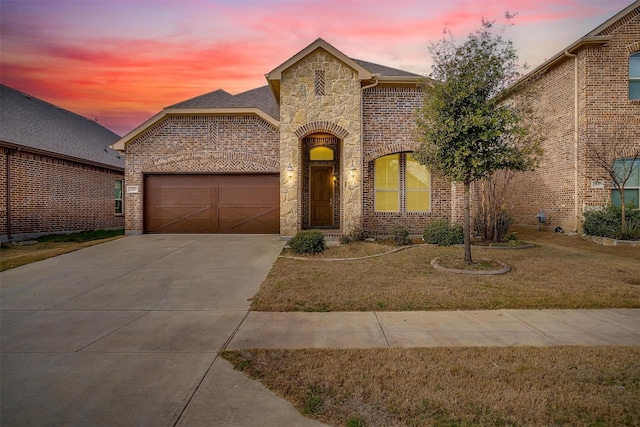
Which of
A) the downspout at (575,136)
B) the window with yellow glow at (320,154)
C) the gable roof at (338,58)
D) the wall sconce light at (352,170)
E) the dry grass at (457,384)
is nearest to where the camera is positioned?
the dry grass at (457,384)

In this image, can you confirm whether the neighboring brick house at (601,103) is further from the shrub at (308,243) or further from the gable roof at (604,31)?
the shrub at (308,243)

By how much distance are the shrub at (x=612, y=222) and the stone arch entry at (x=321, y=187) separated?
918 cm

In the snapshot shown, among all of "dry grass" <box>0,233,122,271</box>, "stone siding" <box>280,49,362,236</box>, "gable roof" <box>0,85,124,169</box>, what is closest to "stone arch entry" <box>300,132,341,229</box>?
"stone siding" <box>280,49,362,236</box>

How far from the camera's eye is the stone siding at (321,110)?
11.4 metres

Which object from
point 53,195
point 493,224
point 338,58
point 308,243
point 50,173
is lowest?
point 308,243

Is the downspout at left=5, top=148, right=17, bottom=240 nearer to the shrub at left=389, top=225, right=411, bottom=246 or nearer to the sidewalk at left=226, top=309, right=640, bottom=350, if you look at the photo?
the sidewalk at left=226, top=309, right=640, bottom=350

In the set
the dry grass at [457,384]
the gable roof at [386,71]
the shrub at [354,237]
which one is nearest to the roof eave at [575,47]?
the gable roof at [386,71]

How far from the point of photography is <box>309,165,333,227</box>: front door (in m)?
14.4

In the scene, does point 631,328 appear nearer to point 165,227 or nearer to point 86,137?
point 165,227

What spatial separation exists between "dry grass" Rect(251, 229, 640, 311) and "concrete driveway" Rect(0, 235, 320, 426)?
3.04 feet

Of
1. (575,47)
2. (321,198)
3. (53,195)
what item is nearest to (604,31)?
(575,47)

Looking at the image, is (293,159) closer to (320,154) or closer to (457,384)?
(320,154)

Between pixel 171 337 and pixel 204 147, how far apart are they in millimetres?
10276

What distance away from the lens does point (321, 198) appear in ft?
47.5
